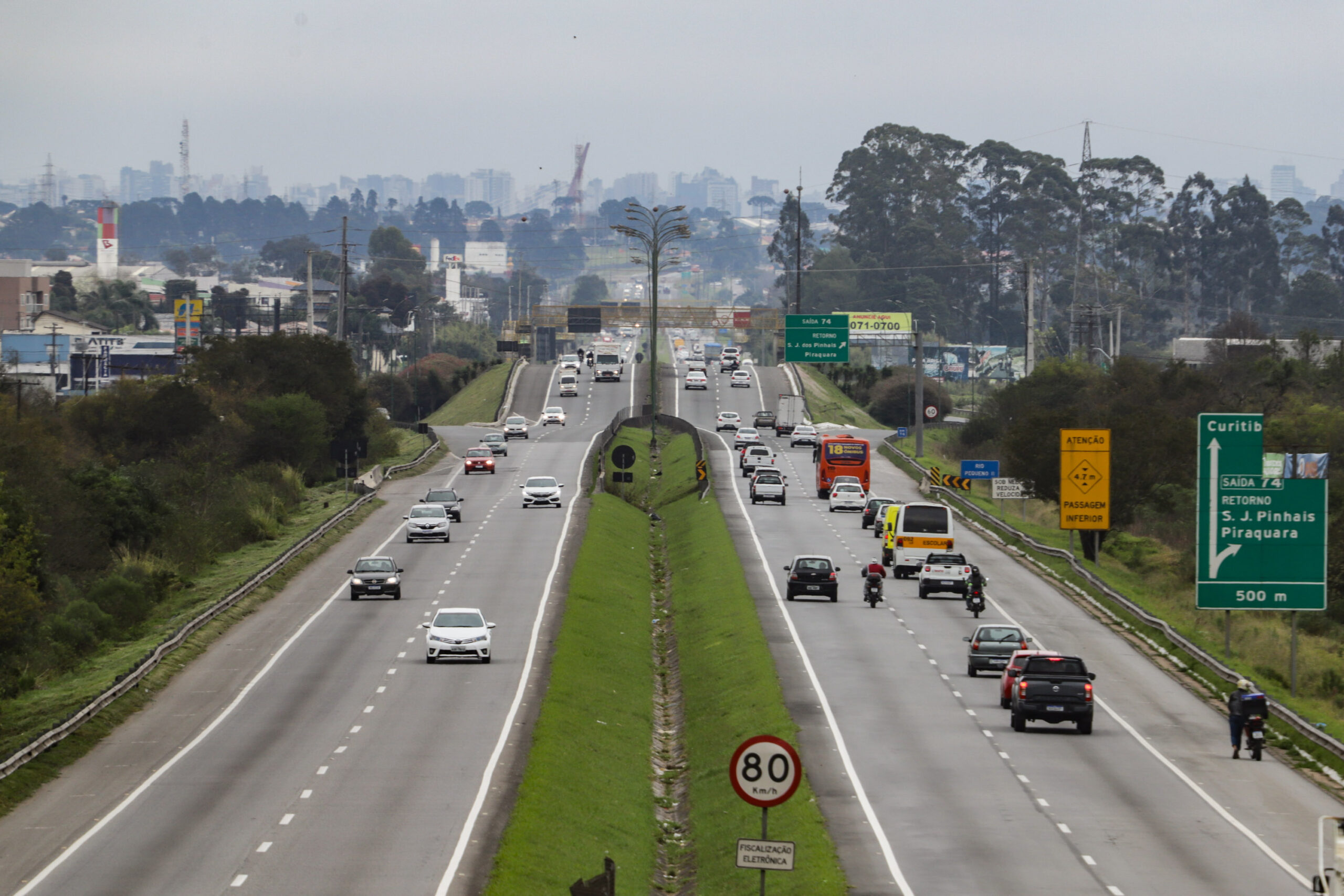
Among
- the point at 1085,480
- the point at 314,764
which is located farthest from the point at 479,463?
the point at 314,764

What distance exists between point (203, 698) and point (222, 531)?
2773cm

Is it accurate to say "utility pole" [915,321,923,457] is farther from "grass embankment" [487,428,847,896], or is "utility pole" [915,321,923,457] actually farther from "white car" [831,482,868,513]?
"grass embankment" [487,428,847,896]

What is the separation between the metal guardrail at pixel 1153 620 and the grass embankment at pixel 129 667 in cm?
2285

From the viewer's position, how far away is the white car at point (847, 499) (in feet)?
242

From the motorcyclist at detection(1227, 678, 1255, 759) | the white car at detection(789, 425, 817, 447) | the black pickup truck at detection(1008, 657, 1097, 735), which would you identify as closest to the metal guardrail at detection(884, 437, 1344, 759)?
the motorcyclist at detection(1227, 678, 1255, 759)

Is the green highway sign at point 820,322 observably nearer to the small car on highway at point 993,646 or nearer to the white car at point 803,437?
the white car at point 803,437

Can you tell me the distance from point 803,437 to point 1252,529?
6703 cm

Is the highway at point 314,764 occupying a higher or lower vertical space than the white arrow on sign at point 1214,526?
lower

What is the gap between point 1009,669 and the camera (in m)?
34.9

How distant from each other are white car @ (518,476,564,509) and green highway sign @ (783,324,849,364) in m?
42.7

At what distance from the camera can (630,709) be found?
37.3m

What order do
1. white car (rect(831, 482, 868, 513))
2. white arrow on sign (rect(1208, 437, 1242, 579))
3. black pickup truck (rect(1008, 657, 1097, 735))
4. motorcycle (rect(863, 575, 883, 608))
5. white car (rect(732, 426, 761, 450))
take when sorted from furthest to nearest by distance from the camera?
white car (rect(732, 426, 761, 450)), white car (rect(831, 482, 868, 513)), motorcycle (rect(863, 575, 883, 608)), white arrow on sign (rect(1208, 437, 1242, 579)), black pickup truck (rect(1008, 657, 1097, 735))

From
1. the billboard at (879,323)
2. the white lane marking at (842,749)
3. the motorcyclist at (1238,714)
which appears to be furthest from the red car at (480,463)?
the billboard at (879,323)

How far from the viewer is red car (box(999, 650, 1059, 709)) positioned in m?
33.0
